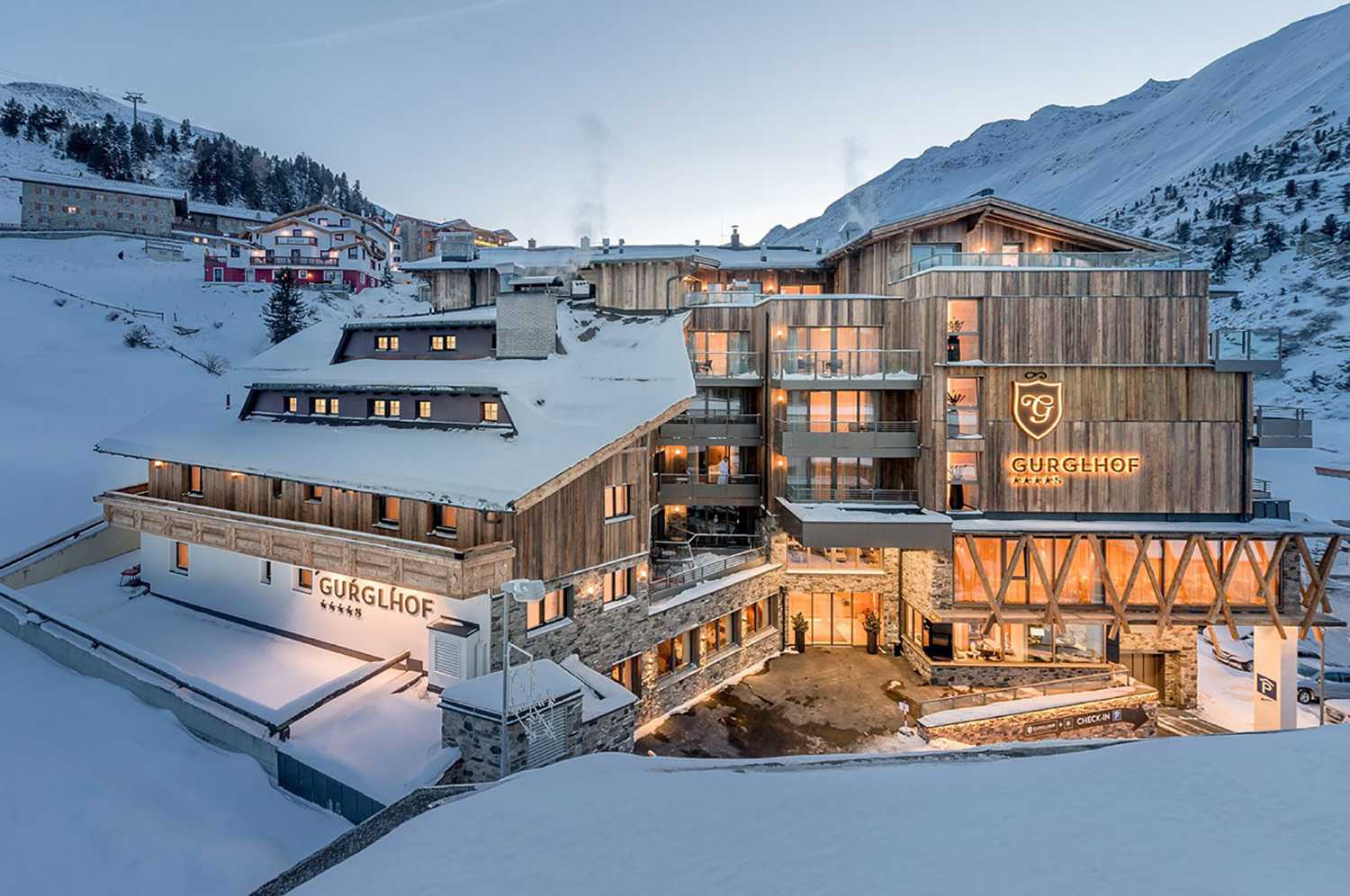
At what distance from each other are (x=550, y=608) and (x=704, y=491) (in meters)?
12.5

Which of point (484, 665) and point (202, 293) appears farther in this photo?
point (202, 293)

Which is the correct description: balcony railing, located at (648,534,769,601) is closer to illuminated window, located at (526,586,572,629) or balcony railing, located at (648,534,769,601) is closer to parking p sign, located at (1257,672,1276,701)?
illuminated window, located at (526,586,572,629)

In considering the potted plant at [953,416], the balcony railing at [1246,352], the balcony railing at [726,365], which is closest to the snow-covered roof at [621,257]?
the balcony railing at [726,365]

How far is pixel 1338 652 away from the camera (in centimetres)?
3136

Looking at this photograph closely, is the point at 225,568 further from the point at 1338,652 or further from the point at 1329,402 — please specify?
the point at 1329,402

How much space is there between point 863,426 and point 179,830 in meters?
23.4

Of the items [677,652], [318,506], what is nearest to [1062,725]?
[677,652]

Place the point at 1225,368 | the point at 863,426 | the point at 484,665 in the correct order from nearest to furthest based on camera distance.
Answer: the point at 484,665
the point at 1225,368
the point at 863,426

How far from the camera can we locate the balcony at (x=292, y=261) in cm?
6881

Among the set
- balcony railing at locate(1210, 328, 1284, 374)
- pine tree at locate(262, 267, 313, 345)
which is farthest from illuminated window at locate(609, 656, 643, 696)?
pine tree at locate(262, 267, 313, 345)

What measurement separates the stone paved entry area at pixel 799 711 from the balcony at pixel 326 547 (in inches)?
330

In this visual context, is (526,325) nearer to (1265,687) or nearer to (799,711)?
(799,711)

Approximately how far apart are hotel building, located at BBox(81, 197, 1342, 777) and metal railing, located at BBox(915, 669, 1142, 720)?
132 centimetres

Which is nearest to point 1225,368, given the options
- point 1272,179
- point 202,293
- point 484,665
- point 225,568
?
point 484,665
